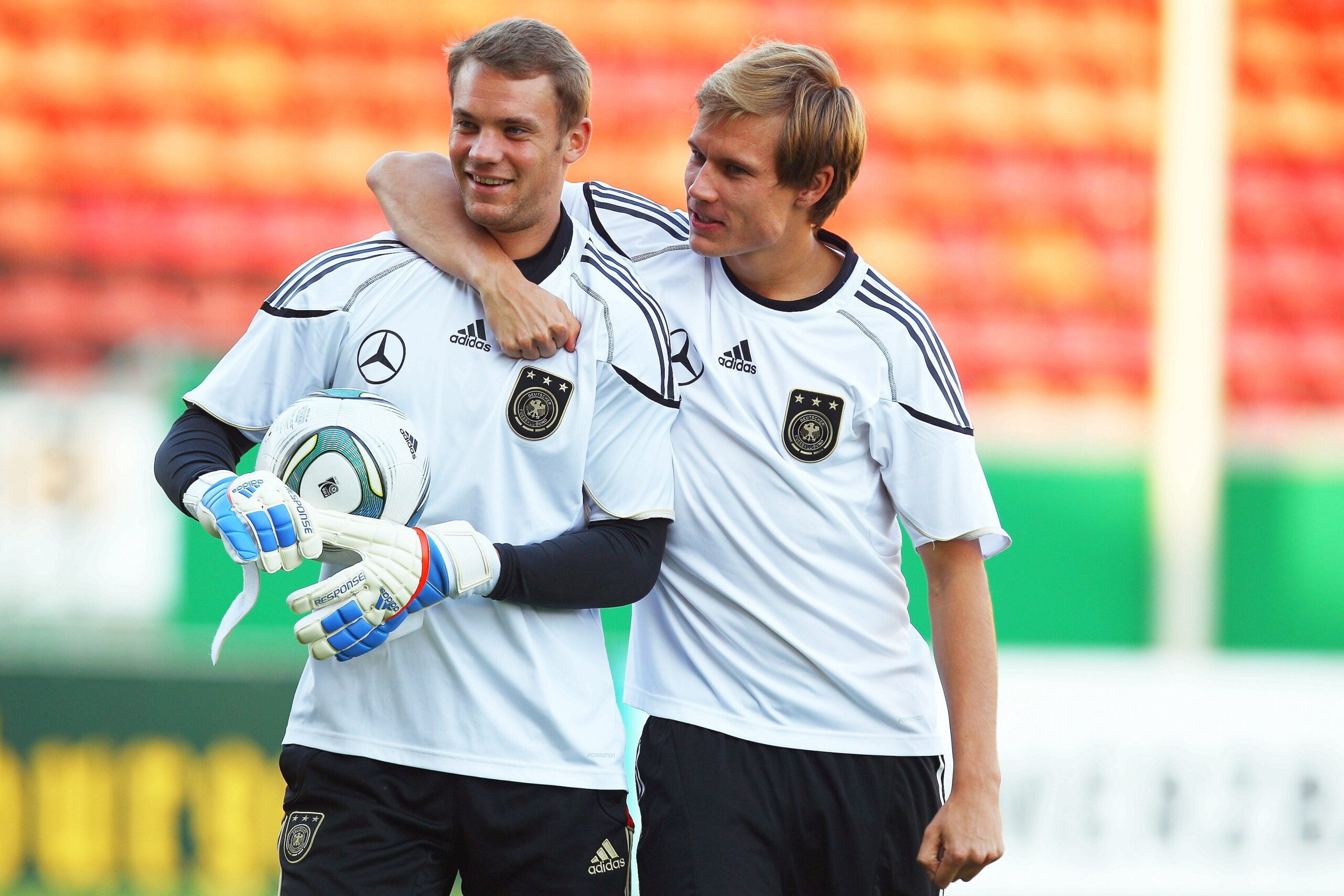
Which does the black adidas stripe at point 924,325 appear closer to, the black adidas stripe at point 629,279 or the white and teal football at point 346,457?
the black adidas stripe at point 629,279

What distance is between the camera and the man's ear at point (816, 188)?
9.37ft

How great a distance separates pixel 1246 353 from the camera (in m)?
6.97

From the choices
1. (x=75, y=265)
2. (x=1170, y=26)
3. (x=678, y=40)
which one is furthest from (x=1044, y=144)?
(x=75, y=265)

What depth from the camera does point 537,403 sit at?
2592 millimetres

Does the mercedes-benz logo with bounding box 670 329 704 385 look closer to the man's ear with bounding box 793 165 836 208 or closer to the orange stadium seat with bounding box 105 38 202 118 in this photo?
the man's ear with bounding box 793 165 836 208

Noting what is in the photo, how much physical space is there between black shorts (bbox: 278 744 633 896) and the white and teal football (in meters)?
0.47

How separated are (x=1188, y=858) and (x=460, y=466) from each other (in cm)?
416

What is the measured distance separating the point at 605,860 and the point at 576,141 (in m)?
1.33

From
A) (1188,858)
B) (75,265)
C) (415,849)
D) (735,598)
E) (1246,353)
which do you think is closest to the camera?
(415,849)

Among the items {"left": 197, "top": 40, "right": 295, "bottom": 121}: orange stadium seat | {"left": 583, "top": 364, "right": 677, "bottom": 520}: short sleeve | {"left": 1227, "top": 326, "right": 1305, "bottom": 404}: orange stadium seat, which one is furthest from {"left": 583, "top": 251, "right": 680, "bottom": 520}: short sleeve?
{"left": 1227, "top": 326, "right": 1305, "bottom": 404}: orange stadium seat

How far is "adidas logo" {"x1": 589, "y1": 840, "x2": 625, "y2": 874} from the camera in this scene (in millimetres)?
2541

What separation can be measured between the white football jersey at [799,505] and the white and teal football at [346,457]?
0.61 m

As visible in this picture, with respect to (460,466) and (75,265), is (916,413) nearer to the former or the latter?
(460,466)

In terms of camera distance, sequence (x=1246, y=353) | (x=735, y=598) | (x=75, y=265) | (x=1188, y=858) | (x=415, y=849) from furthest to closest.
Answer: (x=1246, y=353)
(x=75, y=265)
(x=1188, y=858)
(x=735, y=598)
(x=415, y=849)
